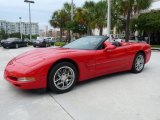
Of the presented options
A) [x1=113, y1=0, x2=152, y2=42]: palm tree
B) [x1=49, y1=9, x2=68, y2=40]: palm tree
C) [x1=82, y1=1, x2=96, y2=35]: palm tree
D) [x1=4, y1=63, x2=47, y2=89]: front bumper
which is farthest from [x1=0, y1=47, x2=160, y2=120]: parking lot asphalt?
[x1=49, y1=9, x2=68, y2=40]: palm tree

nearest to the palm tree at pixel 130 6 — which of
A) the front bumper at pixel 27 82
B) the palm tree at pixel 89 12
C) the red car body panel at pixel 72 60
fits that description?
the palm tree at pixel 89 12

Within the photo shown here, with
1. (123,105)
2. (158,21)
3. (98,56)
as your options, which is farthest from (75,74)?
(158,21)

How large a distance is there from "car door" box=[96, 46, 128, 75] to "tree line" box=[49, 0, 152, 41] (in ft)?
52.5

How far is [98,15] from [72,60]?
23499 millimetres

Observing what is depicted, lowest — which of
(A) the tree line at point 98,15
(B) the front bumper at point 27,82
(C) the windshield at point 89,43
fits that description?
(B) the front bumper at point 27,82

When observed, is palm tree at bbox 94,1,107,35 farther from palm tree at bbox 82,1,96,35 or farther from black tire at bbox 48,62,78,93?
black tire at bbox 48,62,78,93

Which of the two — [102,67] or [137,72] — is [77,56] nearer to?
[102,67]

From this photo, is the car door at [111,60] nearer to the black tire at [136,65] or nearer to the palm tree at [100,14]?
the black tire at [136,65]

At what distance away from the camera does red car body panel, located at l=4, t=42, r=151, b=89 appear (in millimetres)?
4035

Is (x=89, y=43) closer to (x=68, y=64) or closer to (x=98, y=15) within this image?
(x=68, y=64)

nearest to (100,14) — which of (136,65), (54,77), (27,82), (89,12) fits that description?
(89,12)

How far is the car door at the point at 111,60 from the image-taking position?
4961mm

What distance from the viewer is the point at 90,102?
149 inches

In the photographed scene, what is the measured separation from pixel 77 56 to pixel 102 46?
0.90 m
